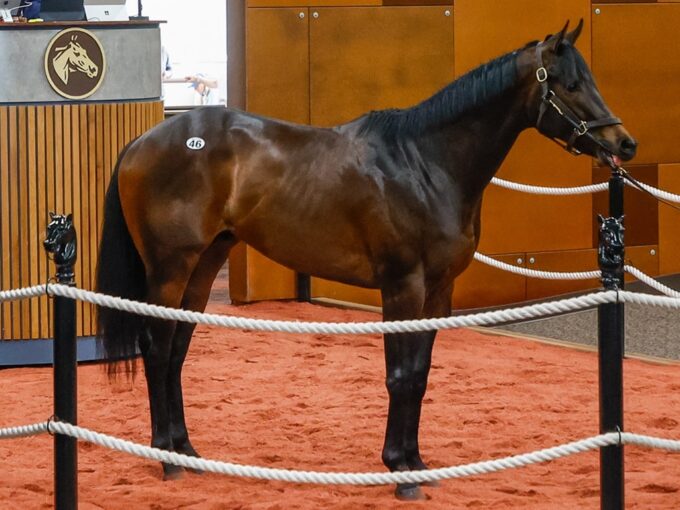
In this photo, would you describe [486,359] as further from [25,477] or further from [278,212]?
[25,477]

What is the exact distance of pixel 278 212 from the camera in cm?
504

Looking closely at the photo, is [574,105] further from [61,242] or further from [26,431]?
[26,431]

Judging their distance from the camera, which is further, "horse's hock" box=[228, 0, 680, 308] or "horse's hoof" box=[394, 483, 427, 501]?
"horse's hock" box=[228, 0, 680, 308]

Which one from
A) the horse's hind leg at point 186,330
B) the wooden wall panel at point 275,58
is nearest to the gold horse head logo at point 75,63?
the horse's hind leg at point 186,330

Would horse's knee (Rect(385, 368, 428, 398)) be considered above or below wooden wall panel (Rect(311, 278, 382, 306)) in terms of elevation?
below

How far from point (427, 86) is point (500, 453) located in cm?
417

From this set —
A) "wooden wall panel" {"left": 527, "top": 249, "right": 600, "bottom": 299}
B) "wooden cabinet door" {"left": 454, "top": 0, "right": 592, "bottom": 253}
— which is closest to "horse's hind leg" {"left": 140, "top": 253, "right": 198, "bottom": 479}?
"wooden cabinet door" {"left": 454, "top": 0, "right": 592, "bottom": 253}

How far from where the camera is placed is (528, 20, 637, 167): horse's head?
4738mm

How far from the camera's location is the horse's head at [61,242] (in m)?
3.92

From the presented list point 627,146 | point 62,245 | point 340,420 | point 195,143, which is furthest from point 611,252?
point 340,420

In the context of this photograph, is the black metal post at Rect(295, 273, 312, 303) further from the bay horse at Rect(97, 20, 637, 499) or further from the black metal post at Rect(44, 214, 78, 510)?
the black metal post at Rect(44, 214, 78, 510)

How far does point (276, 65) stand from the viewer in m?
8.78

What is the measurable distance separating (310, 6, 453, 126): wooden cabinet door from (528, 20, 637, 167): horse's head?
406 cm

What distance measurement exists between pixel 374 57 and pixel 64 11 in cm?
250
